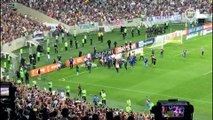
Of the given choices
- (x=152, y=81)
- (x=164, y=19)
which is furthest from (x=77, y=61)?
(x=164, y=19)

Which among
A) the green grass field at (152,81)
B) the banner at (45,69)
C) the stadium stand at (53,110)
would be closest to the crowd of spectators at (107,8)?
the banner at (45,69)

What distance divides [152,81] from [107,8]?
29.5m

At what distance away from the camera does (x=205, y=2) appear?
2830 inches

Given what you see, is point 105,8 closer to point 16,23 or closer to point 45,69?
point 45,69

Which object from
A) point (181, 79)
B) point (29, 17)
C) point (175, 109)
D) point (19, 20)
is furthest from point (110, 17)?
point (175, 109)

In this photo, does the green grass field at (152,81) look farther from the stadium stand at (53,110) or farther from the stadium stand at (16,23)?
the stadium stand at (53,110)

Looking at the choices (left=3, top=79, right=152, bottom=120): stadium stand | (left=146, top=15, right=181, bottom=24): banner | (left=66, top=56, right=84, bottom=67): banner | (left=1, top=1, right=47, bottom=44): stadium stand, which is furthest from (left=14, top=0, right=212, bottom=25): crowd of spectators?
(left=3, top=79, right=152, bottom=120): stadium stand

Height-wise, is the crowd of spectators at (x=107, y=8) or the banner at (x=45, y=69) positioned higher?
the crowd of spectators at (x=107, y=8)

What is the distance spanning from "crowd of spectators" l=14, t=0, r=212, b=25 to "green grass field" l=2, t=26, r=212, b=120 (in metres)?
12.0

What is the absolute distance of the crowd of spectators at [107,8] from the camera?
188ft

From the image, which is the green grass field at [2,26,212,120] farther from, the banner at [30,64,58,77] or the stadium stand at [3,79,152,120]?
the stadium stand at [3,79,152,120]

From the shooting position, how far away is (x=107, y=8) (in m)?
64.4

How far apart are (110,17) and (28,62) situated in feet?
84.9

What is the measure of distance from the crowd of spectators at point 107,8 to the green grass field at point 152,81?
1201 cm
